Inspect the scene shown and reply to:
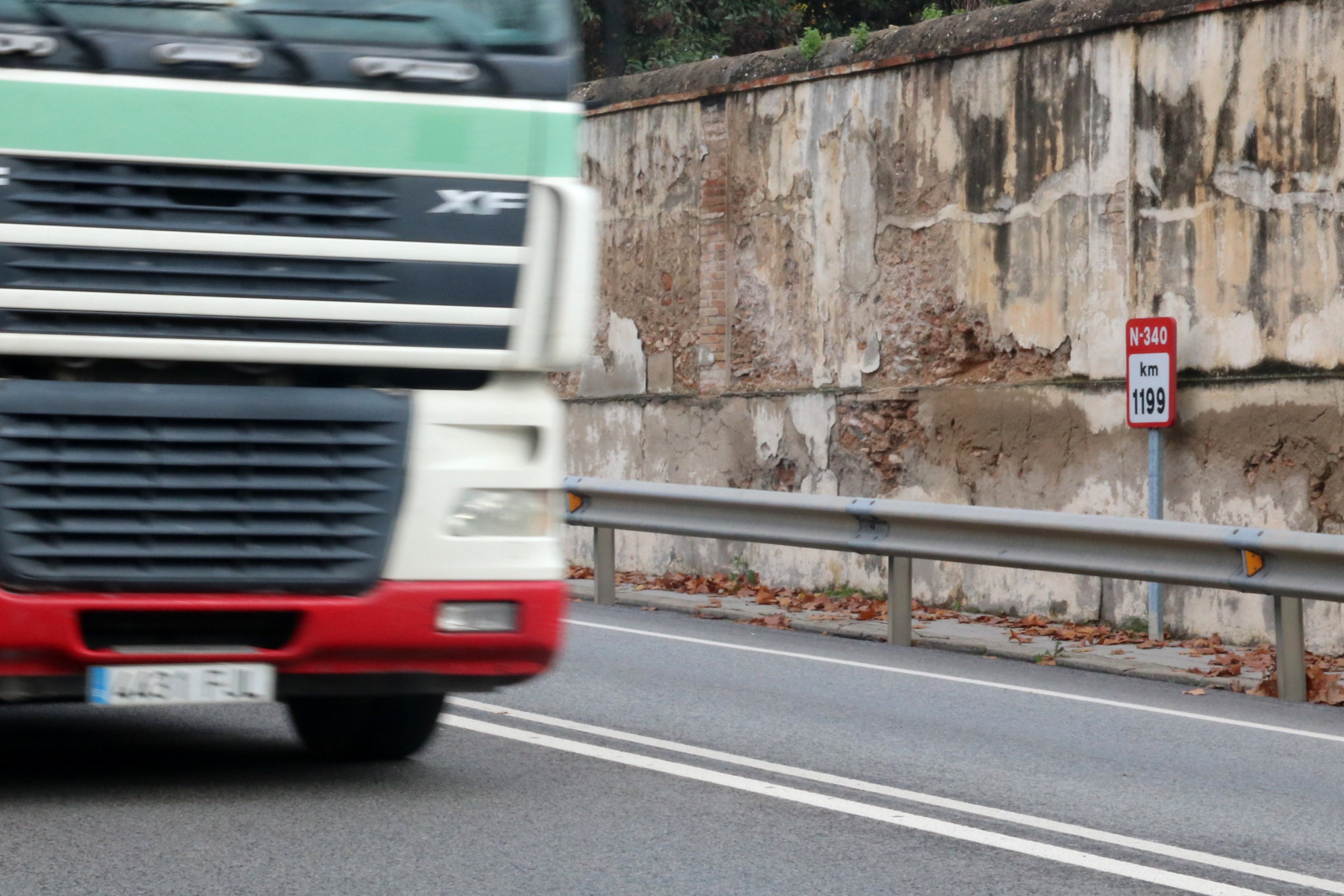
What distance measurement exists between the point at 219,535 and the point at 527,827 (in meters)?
1.25

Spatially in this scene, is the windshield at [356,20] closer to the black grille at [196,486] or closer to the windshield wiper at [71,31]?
the windshield wiper at [71,31]

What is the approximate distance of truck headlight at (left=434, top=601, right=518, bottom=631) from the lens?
639cm

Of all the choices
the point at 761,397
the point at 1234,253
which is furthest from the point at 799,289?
the point at 1234,253

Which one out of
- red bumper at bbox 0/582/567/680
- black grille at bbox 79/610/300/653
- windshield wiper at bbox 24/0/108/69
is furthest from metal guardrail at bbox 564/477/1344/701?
windshield wiper at bbox 24/0/108/69

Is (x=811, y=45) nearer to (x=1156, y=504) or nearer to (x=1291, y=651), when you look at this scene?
(x=1156, y=504)

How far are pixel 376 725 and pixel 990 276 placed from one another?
25.3 ft

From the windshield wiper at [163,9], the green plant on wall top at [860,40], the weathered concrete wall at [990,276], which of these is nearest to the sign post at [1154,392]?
the weathered concrete wall at [990,276]

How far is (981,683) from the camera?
10.2 metres

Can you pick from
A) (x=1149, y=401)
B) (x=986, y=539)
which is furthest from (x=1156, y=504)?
(x=986, y=539)

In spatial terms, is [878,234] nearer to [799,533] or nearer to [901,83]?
[901,83]

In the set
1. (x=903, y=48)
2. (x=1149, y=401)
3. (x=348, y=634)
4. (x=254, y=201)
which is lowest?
(x=348, y=634)

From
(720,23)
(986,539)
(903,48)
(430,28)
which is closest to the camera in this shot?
(430,28)

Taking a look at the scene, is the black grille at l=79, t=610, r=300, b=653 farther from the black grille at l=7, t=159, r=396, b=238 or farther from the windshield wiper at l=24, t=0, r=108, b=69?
the windshield wiper at l=24, t=0, r=108, b=69

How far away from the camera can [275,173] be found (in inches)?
245
